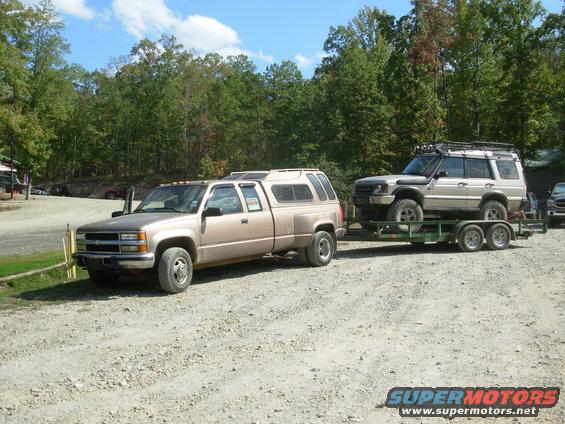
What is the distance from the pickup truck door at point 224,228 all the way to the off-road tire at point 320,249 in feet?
5.73

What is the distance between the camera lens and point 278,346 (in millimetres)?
6754

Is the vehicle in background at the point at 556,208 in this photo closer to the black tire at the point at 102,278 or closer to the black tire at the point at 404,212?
the black tire at the point at 404,212

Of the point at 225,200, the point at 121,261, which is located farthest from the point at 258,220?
the point at 121,261

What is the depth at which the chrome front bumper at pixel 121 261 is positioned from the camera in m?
9.50

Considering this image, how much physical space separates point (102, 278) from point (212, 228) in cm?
215

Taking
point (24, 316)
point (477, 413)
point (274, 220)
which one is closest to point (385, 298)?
point (274, 220)

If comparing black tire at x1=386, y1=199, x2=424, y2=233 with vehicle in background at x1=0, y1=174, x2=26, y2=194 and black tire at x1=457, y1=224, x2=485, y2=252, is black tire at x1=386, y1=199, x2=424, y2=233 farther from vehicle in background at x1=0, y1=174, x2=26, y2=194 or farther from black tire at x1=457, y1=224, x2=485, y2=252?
vehicle in background at x1=0, y1=174, x2=26, y2=194

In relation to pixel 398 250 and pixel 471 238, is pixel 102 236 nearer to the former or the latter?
pixel 398 250

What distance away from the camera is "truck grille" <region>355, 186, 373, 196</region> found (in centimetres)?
1412

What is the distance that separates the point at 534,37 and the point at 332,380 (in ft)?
102

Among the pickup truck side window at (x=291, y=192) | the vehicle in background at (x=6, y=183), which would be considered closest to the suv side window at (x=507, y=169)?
the pickup truck side window at (x=291, y=192)

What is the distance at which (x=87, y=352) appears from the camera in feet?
21.8

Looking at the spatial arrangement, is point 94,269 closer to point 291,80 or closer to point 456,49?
point 456,49

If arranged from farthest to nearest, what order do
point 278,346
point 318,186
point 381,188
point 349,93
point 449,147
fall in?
1. point 349,93
2. point 449,147
3. point 381,188
4. point 318,186
5. point 278,346
